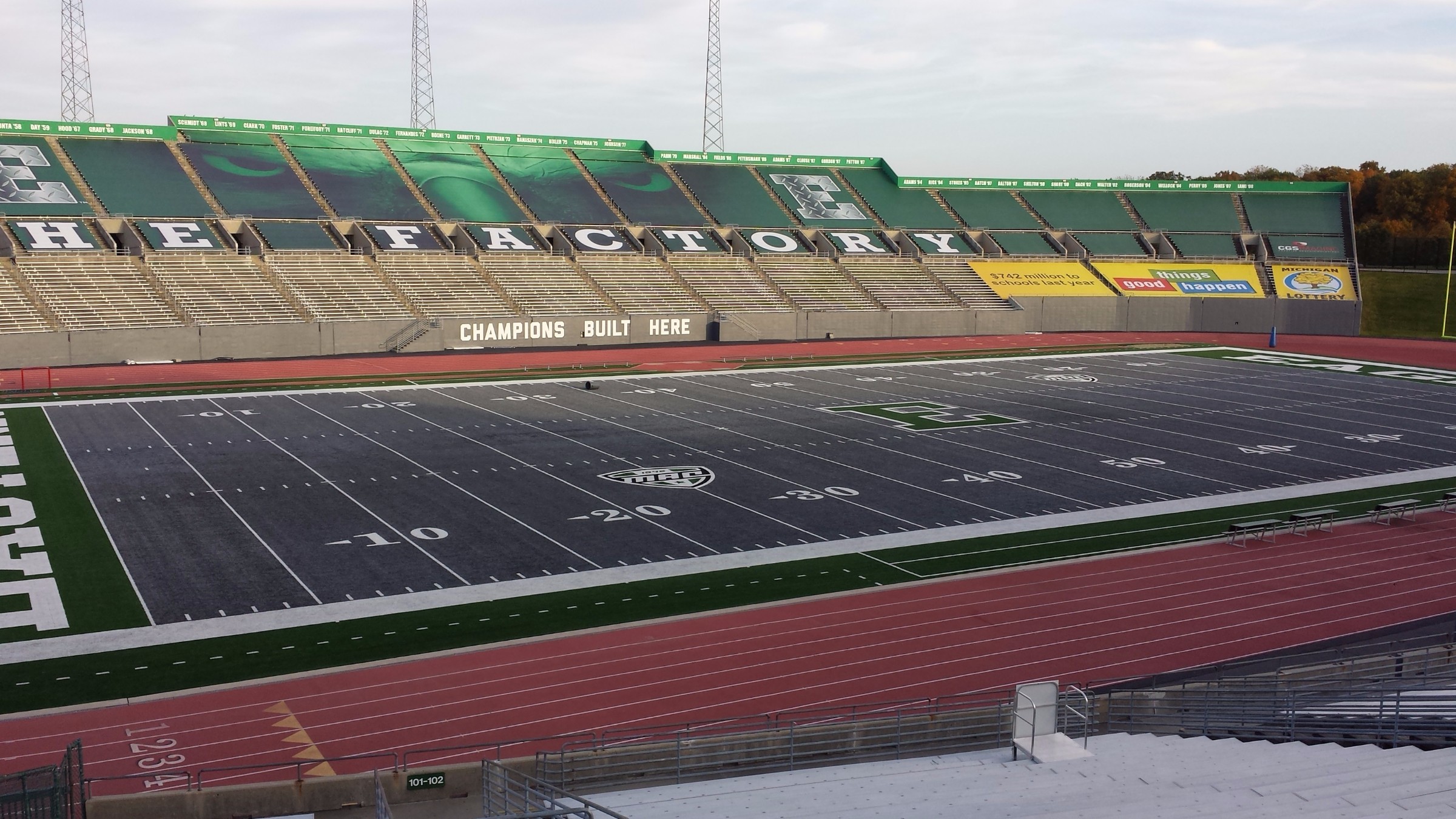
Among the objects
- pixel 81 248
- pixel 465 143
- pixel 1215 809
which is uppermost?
pixel 465 143

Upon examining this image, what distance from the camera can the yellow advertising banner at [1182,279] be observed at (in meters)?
75.7

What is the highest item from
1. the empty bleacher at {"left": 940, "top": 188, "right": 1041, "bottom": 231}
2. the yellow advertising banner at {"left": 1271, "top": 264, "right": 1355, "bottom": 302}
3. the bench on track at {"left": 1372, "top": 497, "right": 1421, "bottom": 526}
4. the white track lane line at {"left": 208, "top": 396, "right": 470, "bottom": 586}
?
the empty bleacher at {"left": 940, "top": 188, "right": 1041, "bottom": 231}

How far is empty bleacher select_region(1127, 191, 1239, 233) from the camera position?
83.2m

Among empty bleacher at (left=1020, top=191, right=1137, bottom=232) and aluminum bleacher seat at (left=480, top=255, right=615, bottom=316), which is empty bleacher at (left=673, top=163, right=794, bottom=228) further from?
empty bleacher at (left=1020, top=191, right=1137, bottom=232)

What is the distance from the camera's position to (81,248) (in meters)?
55.1

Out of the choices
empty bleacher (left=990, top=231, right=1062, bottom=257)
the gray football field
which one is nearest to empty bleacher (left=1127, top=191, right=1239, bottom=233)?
empty bleacher (left=990, top=231, right=1062, bottom=257)

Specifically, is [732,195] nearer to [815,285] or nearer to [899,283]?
[815,285]

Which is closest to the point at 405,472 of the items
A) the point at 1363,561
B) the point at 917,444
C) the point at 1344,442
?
the point at 917,444

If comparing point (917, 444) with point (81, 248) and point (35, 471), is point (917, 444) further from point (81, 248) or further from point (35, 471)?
point (81, 248)

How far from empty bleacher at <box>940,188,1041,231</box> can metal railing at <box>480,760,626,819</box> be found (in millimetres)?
72891

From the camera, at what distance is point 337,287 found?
188 ft

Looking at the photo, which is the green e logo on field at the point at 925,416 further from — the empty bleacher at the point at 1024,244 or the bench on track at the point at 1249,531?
the empty bleacher at the point at 1024,244

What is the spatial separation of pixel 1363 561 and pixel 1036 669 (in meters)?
10.1

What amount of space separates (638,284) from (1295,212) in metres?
49.4
